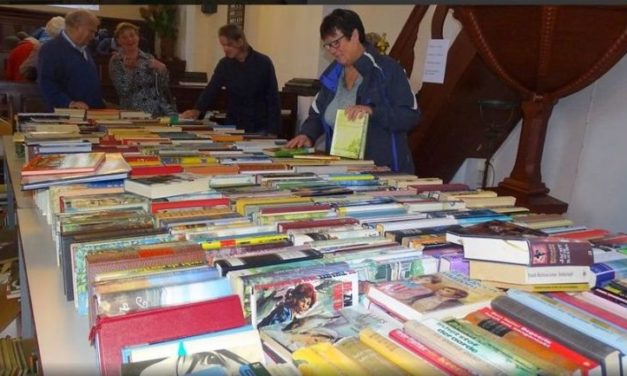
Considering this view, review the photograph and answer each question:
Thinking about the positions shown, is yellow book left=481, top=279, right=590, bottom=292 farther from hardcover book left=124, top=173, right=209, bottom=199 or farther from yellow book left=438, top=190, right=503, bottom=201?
hardcover book left=124, top=173, right=209, bottom=199

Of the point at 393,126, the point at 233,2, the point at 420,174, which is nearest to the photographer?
the point at 233,2

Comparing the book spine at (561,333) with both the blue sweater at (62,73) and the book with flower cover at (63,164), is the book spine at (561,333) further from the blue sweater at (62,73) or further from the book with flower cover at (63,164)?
the blue sweater at (62,73)

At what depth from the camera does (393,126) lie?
240 centimetres

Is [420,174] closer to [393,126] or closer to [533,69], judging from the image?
[533,69]

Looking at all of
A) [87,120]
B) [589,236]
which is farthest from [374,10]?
[589,236]

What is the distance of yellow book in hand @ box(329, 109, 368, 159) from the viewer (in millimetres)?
2242

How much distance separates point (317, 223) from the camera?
55.7 inches

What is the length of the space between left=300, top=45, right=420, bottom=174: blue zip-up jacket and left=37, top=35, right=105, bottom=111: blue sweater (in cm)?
228

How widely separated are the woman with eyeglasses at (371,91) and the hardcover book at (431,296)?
1.17 metres

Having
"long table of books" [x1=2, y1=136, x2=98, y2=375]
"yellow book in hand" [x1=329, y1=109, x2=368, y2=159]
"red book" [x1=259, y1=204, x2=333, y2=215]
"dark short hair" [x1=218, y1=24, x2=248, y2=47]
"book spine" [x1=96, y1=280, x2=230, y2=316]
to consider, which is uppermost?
"dark short hair" [x1=218, y1=24, x2=248, y2=47]

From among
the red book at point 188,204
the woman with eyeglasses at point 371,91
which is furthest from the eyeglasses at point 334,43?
the red book at point 188,204

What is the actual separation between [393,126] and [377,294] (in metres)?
1.44

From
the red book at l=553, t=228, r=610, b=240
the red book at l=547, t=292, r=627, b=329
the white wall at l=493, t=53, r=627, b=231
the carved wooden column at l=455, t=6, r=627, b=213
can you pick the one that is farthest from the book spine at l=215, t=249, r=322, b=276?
the white wall at l=493, t=53, r=627, b=231

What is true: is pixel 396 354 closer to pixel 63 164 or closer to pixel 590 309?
pixel 590 309
